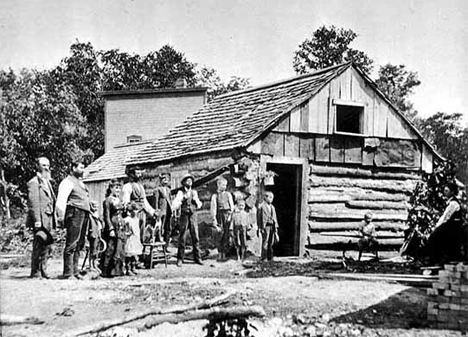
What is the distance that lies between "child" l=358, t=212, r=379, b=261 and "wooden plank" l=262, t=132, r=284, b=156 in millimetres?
1739

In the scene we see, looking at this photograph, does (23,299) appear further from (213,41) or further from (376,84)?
(376,84)

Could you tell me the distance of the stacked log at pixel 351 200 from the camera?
32.9 feet

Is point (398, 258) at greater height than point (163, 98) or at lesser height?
lesser

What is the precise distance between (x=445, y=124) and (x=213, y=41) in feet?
10.0

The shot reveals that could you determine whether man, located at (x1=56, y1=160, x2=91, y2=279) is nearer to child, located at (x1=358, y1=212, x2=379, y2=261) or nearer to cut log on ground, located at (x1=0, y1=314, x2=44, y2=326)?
cut log on ground, located at (x1=0, y1=314, x2=44, y2=326)

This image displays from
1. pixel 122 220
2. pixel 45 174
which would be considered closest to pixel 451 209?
pixel 122 220

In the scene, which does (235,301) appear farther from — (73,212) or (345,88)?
(345,88)

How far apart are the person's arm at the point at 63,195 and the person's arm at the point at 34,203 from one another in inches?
10.2

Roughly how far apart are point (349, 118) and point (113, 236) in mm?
4728

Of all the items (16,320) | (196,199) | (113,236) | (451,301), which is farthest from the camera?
(196,199)

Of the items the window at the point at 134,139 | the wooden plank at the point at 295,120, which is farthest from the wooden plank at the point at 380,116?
the window at the point at 134,139

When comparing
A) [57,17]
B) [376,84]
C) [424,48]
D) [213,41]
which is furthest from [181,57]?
[376,84]

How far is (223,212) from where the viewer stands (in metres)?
8.96

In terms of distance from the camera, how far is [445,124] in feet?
24.1
